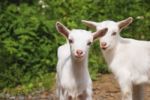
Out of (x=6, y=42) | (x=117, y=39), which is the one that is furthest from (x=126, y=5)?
(x=117, y=39)

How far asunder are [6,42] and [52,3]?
4.57 ft

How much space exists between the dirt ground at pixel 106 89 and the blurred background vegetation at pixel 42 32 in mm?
160

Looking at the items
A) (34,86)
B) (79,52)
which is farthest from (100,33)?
(34,86)

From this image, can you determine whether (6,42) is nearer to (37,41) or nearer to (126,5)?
(37,41)

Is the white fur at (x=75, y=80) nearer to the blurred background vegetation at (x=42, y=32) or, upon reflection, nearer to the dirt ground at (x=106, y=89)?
the dirt ground at (x=106, y=89)

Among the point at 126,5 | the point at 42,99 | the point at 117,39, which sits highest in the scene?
the point at 126,5

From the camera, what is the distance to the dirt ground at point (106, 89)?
8.75 meters

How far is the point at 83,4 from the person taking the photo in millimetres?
10727

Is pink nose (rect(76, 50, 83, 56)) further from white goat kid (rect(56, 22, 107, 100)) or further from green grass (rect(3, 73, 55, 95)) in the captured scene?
green grass (rect(3, 73, 55, 95))

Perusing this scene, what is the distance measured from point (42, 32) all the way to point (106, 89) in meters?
1.70

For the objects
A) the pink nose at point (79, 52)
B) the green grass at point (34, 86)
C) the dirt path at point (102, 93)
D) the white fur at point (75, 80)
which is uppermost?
the pink nose at point (79, 52)

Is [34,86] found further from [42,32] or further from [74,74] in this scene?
[74,74]

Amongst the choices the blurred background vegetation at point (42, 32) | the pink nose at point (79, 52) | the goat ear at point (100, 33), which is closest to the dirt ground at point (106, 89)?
the blurred background vegetation at point (42, 32)

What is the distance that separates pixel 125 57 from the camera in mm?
7234
